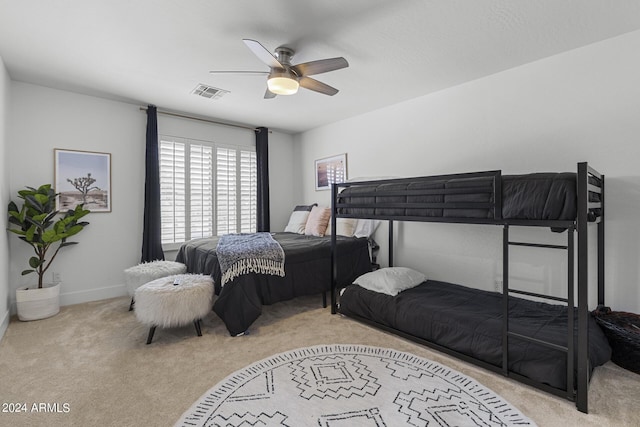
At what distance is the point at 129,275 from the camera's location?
10.8 feet

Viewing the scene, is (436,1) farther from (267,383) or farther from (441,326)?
(267,383)

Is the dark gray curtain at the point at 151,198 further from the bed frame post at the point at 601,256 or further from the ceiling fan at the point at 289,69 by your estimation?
the bed frame post at the point at 601,256

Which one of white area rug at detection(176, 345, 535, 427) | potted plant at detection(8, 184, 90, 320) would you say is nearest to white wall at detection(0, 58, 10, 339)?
potted plant at detection(8, 184, 90, 320)

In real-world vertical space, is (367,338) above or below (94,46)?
below

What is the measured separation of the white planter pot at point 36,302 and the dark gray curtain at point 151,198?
0.99 metres

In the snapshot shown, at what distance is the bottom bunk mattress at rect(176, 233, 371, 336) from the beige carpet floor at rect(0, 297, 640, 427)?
232 mm

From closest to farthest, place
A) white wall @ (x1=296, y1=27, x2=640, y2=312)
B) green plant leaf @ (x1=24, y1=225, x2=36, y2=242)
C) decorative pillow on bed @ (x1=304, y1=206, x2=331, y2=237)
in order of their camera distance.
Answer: white wall @ (x1=296, y1=27, x2=640, y2=312) → green plant leaf @ (x1=24, y1=225, x2=36, y2=242) → decorative pillow on bed @ (x1=304, y1=206, x2=331, y2=237)

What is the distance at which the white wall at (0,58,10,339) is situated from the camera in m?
2.84

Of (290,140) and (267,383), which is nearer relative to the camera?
(267,383)

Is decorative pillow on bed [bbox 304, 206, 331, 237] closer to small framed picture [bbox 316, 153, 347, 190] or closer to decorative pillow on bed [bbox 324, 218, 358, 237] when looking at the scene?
decorative pillow on bed [bbox 324, 218, 358, 237]

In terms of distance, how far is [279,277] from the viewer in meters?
3.11

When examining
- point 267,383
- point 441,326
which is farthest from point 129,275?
point 441,326

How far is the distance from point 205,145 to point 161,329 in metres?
2.84

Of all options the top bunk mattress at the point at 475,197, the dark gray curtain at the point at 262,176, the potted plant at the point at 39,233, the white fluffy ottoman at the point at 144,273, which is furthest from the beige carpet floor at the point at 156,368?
the dark gray curtain at the point at 262,176
